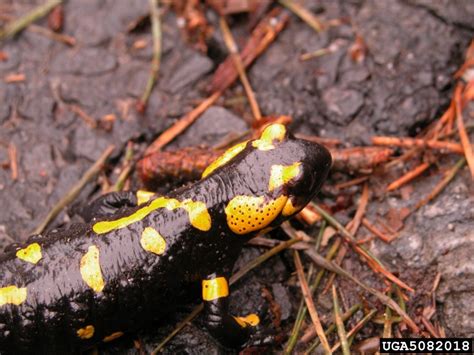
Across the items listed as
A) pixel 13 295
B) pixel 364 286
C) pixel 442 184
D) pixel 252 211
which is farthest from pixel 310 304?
pixel 13 295

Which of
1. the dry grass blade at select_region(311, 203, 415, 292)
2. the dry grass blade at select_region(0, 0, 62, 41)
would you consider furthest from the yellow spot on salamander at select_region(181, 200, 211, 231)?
the dry grass blade at select_region(0, 0, 62, 41)

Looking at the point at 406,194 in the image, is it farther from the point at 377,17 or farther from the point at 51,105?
the point at 51,105

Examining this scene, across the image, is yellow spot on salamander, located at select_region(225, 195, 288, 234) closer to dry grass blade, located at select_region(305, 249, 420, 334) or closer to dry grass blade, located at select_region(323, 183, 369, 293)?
dry grass blade, located at select_region(305, 249, 420, 334)

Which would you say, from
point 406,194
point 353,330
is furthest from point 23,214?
point 406,194

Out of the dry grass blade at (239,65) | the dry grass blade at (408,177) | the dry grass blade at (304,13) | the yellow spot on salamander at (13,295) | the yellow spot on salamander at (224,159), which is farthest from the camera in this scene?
the dry grass blade at (304,13)

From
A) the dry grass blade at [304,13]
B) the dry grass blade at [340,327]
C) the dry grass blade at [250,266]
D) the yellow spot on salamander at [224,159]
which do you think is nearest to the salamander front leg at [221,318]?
the dry grass blade at [250,266]

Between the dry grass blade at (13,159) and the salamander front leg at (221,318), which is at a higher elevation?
the dry grass blade at (13,159)

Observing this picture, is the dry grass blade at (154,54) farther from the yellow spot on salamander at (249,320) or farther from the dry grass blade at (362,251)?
the yellow spot on salamander at (249,320)
